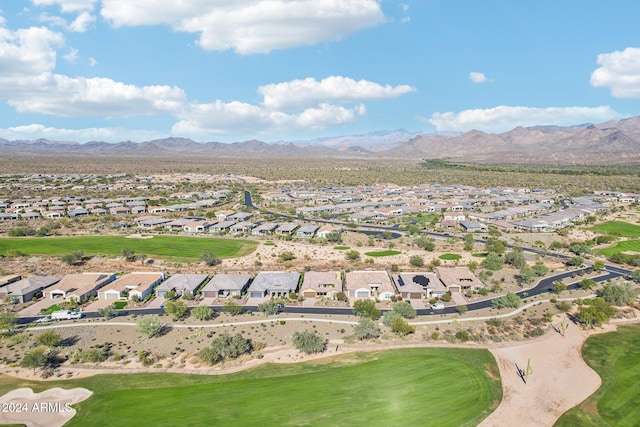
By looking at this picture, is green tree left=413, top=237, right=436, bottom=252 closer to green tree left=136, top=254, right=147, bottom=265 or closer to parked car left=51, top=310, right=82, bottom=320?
green tree left=136, top=254, right=147, bottom=265

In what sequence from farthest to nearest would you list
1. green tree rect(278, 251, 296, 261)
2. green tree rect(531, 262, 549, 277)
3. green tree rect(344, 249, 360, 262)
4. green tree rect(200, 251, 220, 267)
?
green tree rect(278, 251, 296, 261), green tree rect(344, 249, 360, 262), green tree rect(200, 251, 220, 267), green tree rect(531, 262, 549, 277)

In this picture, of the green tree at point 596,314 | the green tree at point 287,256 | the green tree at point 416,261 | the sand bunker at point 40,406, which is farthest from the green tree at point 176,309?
the green tree at point 596,314

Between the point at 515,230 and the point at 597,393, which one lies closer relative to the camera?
the point at 597,393

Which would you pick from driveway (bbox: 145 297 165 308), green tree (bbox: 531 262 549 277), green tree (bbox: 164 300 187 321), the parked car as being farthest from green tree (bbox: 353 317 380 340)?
the parked car

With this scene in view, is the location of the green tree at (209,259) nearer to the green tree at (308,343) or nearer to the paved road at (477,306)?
the paved road at (477,306)

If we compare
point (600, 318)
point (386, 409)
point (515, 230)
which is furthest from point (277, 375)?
point (515, 230)

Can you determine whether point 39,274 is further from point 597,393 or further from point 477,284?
point 597,393
